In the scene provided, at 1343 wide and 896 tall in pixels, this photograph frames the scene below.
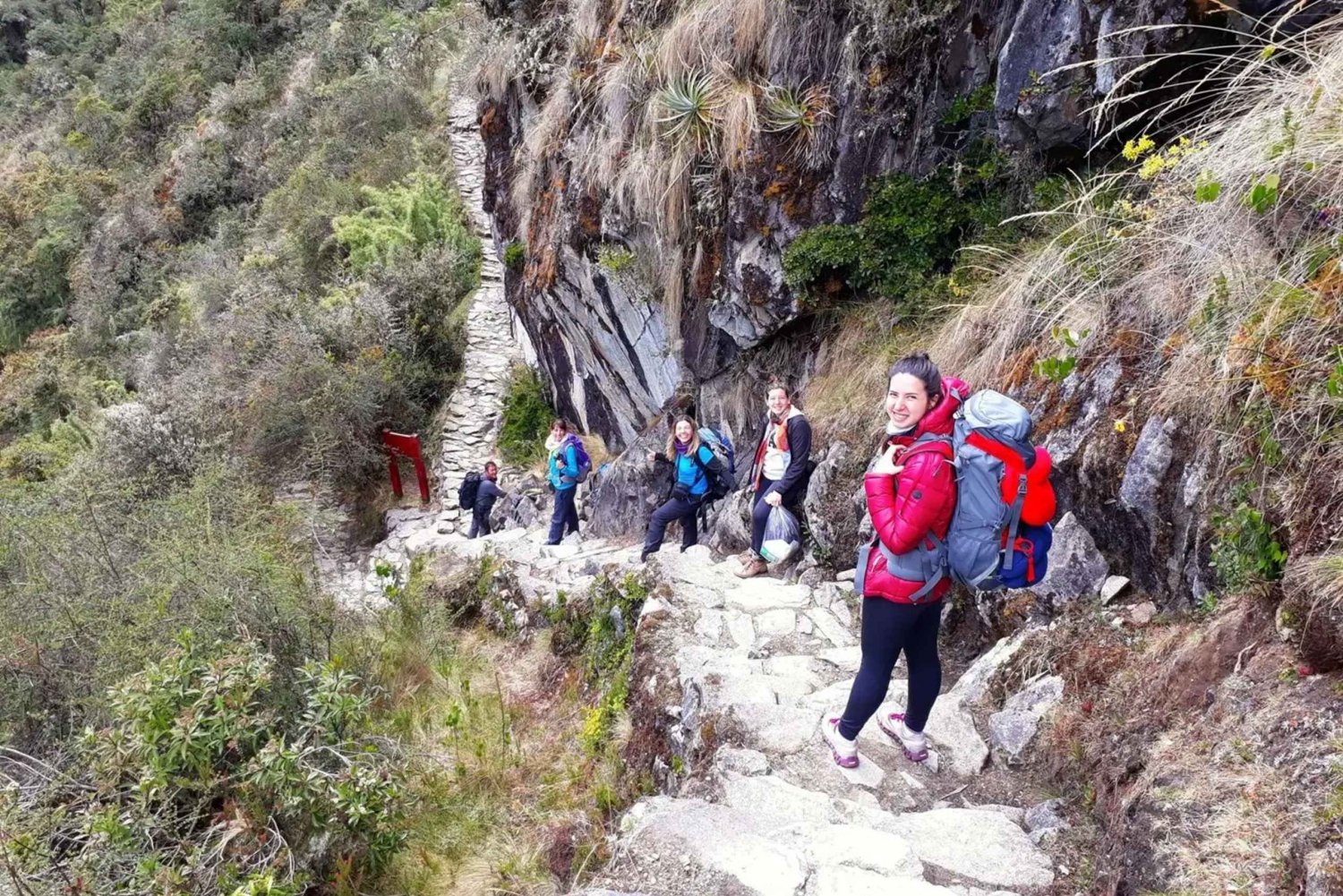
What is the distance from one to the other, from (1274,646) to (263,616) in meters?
5.21

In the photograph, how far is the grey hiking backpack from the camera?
2.92m

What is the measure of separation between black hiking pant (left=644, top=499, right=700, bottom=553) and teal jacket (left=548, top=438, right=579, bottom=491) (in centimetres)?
158

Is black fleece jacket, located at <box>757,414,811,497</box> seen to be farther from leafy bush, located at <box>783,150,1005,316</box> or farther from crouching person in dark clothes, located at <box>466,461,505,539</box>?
crouching person in dark clothes, located at <box>466,461,505,539</box>

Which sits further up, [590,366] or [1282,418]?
[1282,418]

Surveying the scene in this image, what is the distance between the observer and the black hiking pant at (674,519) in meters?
6.65

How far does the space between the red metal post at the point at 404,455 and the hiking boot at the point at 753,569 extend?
799 centimetres

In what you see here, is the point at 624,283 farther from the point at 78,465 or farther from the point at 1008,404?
the point at 78,465

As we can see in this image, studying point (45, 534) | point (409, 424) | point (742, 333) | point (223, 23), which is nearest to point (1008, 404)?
point (742, 333)

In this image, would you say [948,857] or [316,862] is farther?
[316,862]

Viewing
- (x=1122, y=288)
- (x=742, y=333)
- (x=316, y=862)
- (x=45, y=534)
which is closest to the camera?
(x=316, y=862)

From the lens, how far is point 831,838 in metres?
2.97

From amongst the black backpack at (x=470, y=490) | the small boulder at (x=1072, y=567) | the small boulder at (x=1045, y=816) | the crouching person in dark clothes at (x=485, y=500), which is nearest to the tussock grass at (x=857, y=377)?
the small boulder at (x=1072, y=567)

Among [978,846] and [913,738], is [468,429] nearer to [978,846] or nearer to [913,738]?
[913,738]

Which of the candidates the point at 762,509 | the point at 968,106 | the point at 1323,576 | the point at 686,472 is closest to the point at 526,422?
the point at 686,472
